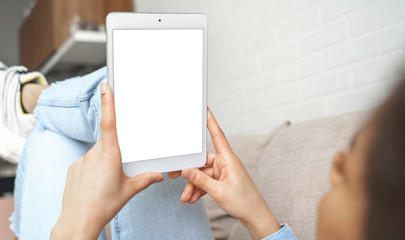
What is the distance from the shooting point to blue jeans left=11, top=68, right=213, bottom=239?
680mm

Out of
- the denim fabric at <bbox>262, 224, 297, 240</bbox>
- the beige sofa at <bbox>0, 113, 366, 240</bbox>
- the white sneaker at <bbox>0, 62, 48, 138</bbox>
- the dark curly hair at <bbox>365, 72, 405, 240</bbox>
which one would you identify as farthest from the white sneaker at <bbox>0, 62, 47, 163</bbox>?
the dark curly hair at <bbox>365, 72, 405, 240</bbox>

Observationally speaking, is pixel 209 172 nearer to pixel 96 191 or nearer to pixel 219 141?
pixel 219 141

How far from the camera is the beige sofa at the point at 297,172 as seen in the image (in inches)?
31.9

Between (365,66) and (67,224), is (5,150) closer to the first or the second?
(67,224)

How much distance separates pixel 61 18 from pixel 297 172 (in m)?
2.37

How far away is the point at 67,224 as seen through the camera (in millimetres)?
515

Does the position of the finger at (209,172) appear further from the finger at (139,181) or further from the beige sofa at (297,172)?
the beige sofa at (297,172)

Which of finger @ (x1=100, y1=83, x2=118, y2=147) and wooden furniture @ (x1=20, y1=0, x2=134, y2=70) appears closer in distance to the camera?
finger @ (x1=100, y1=83, x2=118, y2=147)

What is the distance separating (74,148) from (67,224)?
314 mm

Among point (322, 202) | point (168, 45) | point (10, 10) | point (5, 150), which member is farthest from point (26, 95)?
point (10, 10)

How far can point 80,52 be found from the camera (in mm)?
2797

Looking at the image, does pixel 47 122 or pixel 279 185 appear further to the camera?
pixel 279 185

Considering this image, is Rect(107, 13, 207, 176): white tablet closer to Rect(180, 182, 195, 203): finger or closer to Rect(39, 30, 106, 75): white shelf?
Rect(180, 182, 195, 203): finger

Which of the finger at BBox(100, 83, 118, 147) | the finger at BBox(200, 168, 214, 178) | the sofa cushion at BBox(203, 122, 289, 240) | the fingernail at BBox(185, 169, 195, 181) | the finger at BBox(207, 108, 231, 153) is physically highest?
the finger at BBox(100, 83, 118, 147)
